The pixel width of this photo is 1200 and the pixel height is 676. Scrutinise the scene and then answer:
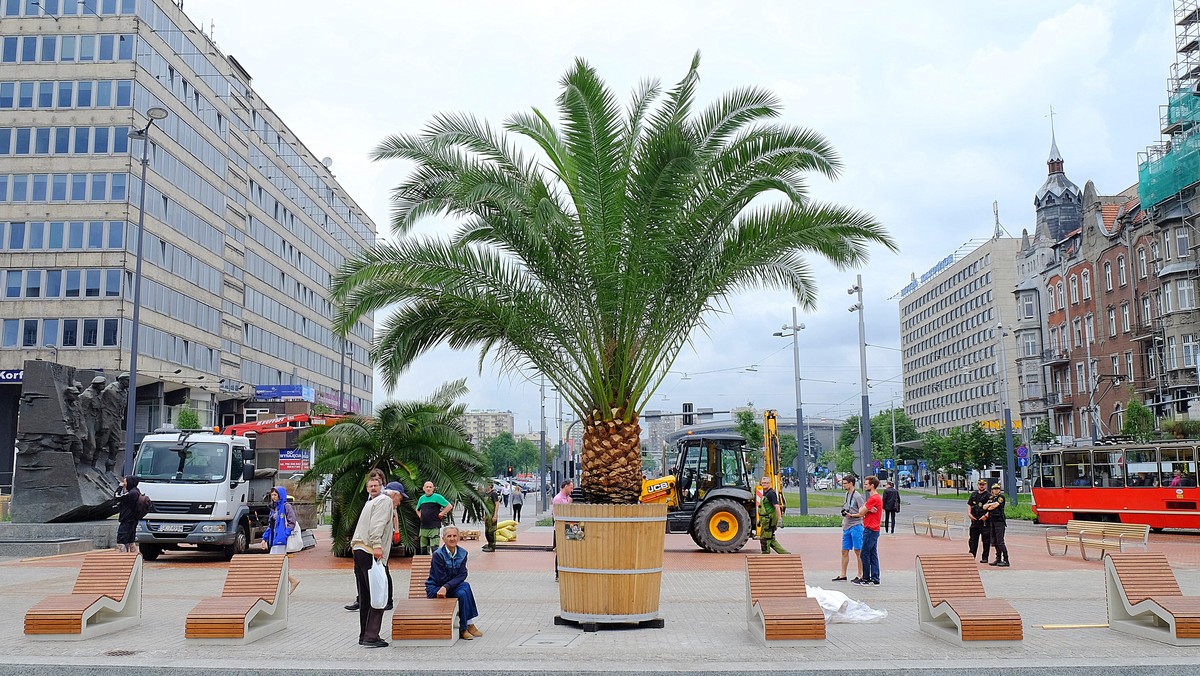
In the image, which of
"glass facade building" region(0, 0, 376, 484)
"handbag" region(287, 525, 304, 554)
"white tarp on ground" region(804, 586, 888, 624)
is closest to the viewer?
"white tarp on ground" region(804, 586, 888, 624)

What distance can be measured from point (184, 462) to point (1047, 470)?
27671 mm

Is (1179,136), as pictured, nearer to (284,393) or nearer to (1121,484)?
(1121,484)

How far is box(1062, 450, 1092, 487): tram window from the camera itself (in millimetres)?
32156

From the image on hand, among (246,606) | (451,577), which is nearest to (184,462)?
(246,606)

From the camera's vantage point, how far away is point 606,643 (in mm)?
10109

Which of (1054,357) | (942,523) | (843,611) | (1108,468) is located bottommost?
(942,523)

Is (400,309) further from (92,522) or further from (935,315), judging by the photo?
(935,315)

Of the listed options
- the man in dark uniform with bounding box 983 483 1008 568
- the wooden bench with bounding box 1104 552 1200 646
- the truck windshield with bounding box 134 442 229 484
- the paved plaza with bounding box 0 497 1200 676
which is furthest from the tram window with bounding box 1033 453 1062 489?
the truck windshield with bounding box 134 442 229 484

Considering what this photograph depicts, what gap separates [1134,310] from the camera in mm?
54719

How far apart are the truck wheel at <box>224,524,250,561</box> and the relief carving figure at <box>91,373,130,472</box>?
528cm

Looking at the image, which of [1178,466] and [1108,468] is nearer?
[1178,466]

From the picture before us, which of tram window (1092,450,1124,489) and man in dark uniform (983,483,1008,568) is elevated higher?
tram window (1092,450,1124,489)

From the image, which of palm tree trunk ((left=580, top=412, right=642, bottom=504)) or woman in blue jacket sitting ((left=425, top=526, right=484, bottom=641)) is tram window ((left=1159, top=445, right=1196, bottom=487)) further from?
woman in blue jacket sitting ((left=425, top=526, right=484, bottom=641))

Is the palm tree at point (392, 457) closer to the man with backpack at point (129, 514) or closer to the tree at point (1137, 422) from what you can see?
the man with backpack at point (129, 514)
